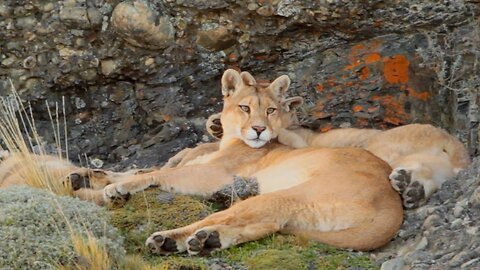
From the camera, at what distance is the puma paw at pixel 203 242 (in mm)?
8094

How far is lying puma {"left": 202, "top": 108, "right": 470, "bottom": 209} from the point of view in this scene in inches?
356

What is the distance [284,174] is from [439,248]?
207 centimetres

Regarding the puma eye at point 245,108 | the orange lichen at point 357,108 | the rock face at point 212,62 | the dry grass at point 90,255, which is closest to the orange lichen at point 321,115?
the rock face at point 212,62

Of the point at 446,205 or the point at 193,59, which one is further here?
the point at 193,59

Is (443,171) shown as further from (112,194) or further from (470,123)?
(112,194)

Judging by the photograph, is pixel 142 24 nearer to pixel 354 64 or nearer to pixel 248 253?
pixel 354 64

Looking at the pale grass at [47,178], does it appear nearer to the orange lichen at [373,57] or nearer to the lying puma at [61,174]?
the lying puma at [61,174]

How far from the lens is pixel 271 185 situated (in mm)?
9602

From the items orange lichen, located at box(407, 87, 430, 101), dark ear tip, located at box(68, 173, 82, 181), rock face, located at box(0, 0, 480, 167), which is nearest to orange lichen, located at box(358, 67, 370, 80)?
rock face, located at box(0, 0, 480, 167)

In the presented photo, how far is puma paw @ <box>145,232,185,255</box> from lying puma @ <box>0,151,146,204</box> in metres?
1.39

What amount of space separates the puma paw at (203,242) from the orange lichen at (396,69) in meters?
4.15

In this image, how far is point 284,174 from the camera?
961cm

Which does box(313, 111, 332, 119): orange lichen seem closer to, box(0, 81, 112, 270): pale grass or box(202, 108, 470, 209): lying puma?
box(202, 108, 470, 209): lying puma

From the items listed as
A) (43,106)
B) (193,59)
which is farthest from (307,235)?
(43,106)
